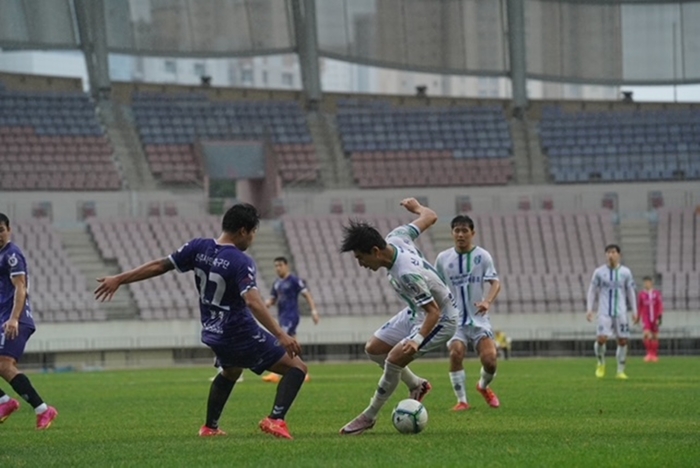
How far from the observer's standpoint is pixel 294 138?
52562mm

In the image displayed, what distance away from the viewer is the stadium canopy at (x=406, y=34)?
4934cm

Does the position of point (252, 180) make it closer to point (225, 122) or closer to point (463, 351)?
point (225, 122)

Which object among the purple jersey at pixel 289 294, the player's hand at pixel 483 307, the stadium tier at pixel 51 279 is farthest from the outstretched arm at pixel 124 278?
the stadium tier at pixel 51 279

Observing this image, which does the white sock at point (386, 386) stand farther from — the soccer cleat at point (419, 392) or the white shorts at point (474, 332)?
the white shorts at point (474, 332)

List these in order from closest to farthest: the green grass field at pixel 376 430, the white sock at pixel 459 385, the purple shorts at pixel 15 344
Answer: the green grass field at pixel 376 430 → the purple shorts at pixel 15 344 → the white sock at pixel 459 385

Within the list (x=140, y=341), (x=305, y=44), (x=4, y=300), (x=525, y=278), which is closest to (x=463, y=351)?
(x=4, y=300)

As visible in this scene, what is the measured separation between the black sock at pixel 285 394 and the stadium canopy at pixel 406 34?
38.0m

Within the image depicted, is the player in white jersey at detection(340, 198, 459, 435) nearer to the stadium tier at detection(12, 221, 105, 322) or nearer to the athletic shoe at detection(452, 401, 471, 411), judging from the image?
the athletic shoe at detection(452, 401, 471, 411)

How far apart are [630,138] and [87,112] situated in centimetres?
1985

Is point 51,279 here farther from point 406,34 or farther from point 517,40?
point 517,40

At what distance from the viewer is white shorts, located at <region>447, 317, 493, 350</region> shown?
17312mm

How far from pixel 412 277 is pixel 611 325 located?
574 inches

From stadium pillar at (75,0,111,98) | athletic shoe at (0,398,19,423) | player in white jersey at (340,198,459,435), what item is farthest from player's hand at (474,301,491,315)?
stadium pillar at (75,0,111,98)

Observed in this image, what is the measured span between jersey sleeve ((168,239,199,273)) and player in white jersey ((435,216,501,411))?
5.22 meters
